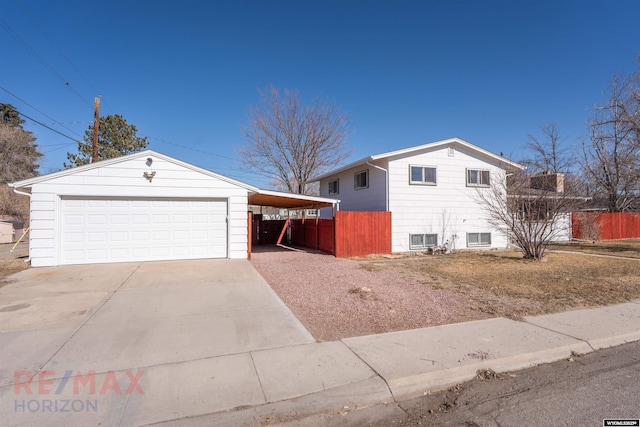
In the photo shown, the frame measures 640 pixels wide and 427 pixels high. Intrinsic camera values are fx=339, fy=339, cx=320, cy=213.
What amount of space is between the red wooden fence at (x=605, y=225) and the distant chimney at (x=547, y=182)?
10.8m

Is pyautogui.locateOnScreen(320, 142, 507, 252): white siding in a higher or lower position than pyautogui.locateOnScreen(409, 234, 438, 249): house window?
higher

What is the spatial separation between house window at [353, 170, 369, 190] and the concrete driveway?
9200 mm

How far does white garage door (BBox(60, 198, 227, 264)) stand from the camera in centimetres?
1069

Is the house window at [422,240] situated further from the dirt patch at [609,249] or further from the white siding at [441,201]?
the dirt patch at [609,249]

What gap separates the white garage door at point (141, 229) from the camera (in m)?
10.7

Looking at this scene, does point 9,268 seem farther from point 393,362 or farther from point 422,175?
point 422,175

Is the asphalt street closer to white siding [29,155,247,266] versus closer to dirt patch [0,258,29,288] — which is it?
dirt patch [0,258,29,288]

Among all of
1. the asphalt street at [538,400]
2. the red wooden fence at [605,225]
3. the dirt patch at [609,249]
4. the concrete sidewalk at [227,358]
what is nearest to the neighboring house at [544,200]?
the dirt patch at [609,249]

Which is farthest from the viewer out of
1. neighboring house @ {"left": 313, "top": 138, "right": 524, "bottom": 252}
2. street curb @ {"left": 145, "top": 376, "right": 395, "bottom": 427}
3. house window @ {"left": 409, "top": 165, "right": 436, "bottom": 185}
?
house window @ {"left": 409, "top": 165, "right": 436, "bottom": 185}

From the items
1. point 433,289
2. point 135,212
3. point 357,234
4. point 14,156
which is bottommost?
point 433,289

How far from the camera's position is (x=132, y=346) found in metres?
4.21

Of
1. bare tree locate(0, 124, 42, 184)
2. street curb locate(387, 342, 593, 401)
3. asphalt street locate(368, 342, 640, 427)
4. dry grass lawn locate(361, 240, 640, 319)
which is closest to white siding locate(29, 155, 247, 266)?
dry grass lawn locate(361, 240, 640, 319)

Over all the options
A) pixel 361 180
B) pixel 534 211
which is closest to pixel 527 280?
pixel 534 211

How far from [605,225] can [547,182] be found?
14487mm
